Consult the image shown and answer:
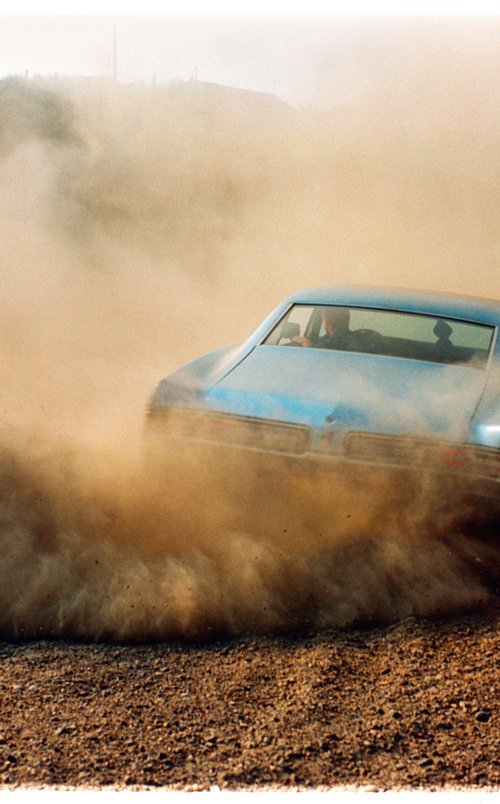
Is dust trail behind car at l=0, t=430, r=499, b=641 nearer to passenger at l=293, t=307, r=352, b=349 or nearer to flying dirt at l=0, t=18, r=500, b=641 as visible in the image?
flying dirt at l=0, t=18, r=500, b=641

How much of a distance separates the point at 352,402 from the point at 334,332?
894 millimetres

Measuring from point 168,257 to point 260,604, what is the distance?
16048 millimetres

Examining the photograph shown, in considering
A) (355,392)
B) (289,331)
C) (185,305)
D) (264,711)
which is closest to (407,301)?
(289,331)

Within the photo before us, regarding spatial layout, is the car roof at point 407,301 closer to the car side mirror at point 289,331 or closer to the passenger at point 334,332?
the passenger at point 334,332

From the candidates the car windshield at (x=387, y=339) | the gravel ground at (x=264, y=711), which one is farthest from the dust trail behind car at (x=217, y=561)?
the car windshield at (x=387, y=339)

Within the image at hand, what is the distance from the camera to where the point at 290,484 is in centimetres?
369

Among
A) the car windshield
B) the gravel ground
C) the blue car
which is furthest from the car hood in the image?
the gravel ground

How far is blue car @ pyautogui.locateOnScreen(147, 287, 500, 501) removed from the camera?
3.52 meters

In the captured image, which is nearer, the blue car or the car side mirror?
the blue car

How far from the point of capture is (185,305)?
495 inches

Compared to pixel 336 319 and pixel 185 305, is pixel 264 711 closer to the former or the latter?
pixel 336 319

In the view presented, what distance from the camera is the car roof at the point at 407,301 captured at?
14.2 feet

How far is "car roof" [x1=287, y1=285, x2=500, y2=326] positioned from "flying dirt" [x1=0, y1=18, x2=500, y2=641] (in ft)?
3.73

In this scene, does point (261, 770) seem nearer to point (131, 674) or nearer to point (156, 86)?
point (131, 674)
